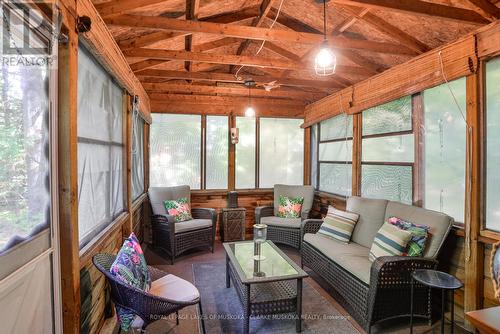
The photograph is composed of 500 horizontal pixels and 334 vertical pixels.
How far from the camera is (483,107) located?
226 cm

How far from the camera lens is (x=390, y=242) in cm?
247

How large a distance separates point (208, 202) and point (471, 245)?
3759mm

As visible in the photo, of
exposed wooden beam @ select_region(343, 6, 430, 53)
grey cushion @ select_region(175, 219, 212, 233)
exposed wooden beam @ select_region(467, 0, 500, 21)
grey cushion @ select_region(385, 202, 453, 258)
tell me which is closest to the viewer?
exposed wooden beam @ select_region(467, 0, 500, 21)

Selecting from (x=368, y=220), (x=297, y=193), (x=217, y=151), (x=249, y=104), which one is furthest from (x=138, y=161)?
(x=368, y=220)

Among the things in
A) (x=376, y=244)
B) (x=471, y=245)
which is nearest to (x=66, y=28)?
(x=376, y=244)

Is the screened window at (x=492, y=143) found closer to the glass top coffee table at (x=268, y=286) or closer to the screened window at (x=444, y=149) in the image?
the screened window at (x=444, y=149)

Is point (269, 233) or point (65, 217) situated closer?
point (65, 217)

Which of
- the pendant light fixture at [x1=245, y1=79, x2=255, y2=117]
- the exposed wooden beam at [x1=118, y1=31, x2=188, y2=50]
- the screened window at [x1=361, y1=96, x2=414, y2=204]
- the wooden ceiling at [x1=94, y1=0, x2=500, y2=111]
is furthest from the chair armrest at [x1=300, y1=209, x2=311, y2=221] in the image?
the exposed wooden beam at [x1=118, y1=31, x2=188, y2=50]

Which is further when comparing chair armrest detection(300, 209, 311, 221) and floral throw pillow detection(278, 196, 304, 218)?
floral throw pillow detection(278, 196, 304, 218)

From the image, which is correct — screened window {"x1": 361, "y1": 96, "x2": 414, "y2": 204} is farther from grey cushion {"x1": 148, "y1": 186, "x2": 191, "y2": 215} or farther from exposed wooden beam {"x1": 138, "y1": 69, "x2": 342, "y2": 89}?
grey cushion {"x1": 148, "y1": 186, "x2": 191, "y2": 215}

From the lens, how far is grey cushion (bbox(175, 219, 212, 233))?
3.87 metres

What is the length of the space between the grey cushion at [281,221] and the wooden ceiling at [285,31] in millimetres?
2062

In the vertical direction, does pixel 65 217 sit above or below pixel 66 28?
below

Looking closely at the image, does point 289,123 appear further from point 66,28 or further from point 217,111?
point 66,28
